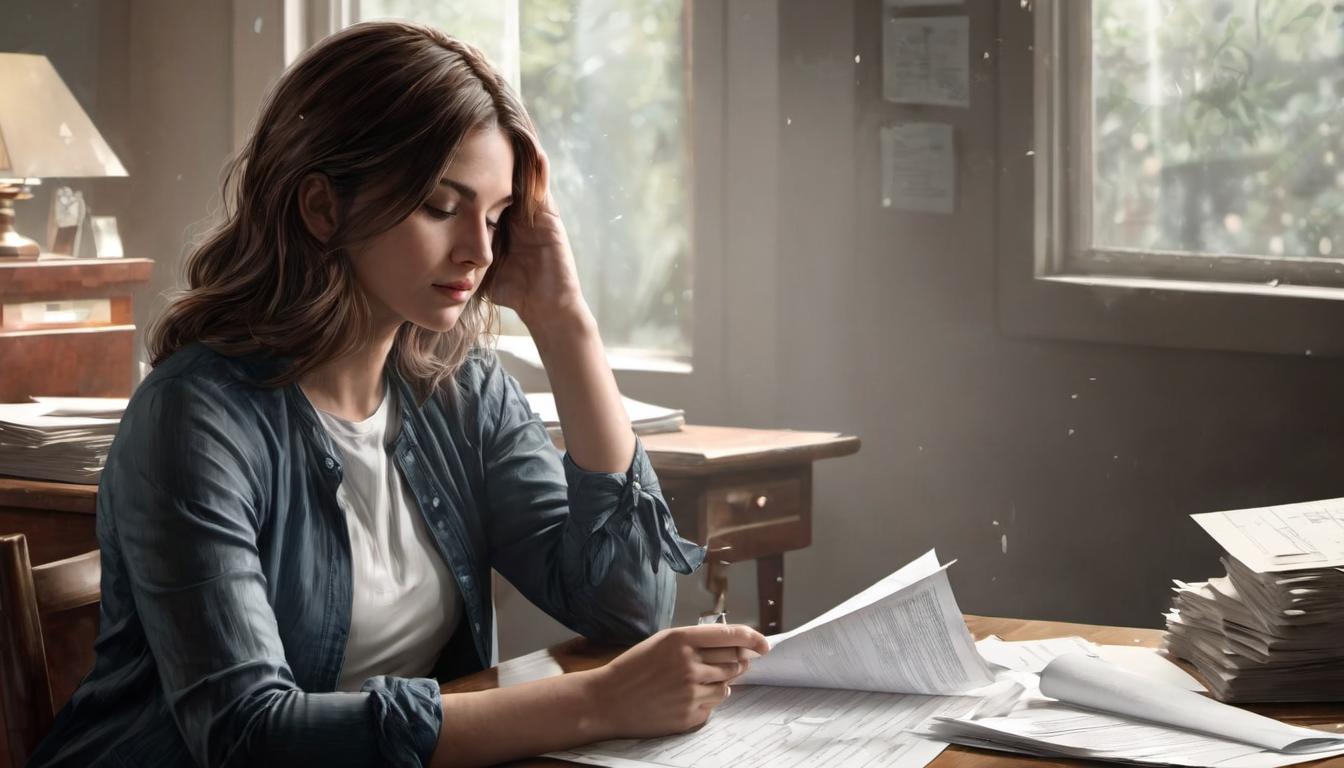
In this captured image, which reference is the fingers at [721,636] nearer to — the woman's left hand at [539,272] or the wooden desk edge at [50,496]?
the woman's left hand at [539,272]

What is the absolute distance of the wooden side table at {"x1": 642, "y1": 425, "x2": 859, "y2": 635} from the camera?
2.21m

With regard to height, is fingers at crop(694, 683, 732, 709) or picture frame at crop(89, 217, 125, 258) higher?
picture frame at crop(89, 217, 125, 258)

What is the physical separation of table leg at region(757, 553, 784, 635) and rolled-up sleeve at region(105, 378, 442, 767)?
1.35 m

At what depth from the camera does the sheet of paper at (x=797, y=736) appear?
39.8 inches

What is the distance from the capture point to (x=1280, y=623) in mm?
1134

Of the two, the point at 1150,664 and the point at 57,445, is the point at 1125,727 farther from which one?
the point at 57,445

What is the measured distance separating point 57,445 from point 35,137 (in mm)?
753

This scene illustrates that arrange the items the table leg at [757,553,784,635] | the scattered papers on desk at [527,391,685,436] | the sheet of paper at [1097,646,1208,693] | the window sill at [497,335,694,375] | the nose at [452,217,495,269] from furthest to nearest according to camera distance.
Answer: the window sill at [497,335,694,375]
the table leg at [757,553,784,635]
the scattered papers on desk at [527,391,685,436]
the nose at [452,217,495,269]
the sheet of paper at [1097,646,1208,693]

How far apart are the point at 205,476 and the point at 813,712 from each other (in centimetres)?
51

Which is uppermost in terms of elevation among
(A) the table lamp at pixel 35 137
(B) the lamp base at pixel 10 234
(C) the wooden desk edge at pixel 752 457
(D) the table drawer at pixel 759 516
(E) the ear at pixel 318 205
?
(A) the table lamp at pixel 35 137

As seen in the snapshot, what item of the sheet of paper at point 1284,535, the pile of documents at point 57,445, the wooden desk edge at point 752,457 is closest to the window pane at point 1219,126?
the wooden desk edge at point 752,457

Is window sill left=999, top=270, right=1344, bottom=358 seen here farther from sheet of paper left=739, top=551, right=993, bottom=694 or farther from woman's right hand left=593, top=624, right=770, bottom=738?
woman's right hand left=593, top=624, right=770, bottom=738

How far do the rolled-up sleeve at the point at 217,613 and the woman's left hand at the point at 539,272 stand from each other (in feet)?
1.23

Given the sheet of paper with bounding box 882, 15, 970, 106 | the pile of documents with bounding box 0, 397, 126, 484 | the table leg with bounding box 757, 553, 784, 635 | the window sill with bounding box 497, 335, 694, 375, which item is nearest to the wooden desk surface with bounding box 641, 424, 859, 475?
the table leg with bounding box 757, 553, 784, 635
